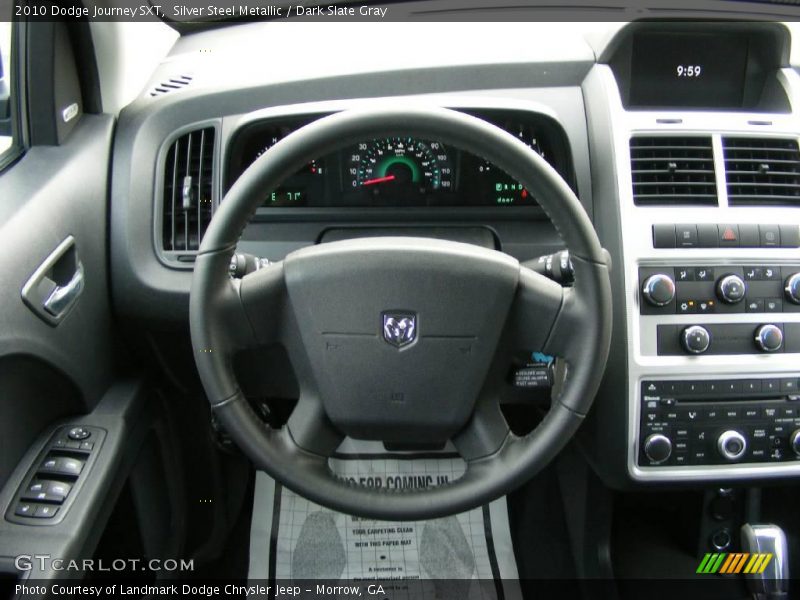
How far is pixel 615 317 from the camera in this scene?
4.24 feet

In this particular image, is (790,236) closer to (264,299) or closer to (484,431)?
(484,431)

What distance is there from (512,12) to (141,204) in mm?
844

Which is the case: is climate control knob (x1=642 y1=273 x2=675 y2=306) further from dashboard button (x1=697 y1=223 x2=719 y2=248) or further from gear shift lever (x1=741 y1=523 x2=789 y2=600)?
gear shift lever (x1=741 y1=523 x2=789 y2=600)

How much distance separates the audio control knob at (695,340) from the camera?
127 centimetres

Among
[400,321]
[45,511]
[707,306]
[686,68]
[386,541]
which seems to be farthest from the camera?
[386,541]

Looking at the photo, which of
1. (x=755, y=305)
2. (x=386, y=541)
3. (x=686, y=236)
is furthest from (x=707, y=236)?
(x=386, y=541)

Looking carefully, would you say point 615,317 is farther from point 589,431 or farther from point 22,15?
point 22,15

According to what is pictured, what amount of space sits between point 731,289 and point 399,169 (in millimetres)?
603

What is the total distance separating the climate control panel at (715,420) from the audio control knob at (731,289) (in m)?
0.14

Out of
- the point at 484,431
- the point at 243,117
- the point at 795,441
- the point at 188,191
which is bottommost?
the point at 795,441

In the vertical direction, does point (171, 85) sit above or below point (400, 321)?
above

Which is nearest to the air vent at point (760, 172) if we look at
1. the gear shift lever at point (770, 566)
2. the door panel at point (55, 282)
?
the gear shift lever at point (770, 566)

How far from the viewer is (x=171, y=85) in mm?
1460

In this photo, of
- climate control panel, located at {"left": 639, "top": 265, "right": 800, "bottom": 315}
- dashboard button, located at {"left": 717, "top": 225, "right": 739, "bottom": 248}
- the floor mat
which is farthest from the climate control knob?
the floor mat
